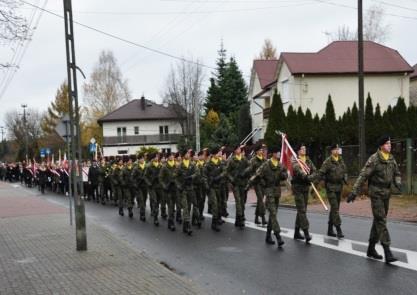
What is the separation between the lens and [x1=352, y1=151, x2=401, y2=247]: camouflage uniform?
29.1 feet

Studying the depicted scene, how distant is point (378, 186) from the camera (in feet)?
29.7

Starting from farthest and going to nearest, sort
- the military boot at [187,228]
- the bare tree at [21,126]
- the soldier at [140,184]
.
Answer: the bare tree at [21,126], the soldier at [140,184], the military boot at [187,228]

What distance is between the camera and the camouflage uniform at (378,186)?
8.88 metres

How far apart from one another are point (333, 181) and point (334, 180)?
29 millimetres

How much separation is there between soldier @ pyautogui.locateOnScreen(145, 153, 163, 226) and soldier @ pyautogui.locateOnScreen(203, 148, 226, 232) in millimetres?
1579

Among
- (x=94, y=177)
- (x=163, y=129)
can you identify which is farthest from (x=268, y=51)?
(x=94, y=177)

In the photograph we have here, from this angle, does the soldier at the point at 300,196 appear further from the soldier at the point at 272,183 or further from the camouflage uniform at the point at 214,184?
the camouflage uniform at the point at 214,184

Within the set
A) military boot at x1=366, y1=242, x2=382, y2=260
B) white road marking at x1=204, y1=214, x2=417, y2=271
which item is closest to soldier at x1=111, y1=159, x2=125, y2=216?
white road marking at x1=204, y1=214, x2=417, y2=271

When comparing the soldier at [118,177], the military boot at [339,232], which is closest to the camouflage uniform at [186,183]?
the military boot at [339,232]

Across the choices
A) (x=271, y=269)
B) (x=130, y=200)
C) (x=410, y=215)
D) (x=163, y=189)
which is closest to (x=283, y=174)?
(x=271, y=269)

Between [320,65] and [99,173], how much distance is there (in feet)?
70.9

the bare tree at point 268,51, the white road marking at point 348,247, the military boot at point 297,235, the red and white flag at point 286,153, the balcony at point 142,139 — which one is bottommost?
the white road marking at point 348,247

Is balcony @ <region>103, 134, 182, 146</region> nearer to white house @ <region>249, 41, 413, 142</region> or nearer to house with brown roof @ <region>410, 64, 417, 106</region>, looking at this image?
house with brown roof @ <region>410, 64, 417, 106</region>

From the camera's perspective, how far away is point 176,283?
304 inches
